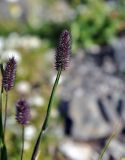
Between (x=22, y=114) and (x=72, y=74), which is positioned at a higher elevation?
(x=72, y=74)

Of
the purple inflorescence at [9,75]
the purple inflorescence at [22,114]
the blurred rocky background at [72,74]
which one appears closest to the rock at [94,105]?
the blurred rocky background at [72,74]

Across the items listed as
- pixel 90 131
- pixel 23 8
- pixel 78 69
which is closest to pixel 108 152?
pixel 90 131

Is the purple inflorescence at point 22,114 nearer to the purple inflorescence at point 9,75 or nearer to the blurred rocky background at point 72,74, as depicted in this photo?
the purple inflorescence at point 9,75

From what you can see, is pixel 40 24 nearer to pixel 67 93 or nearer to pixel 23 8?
pixel 23 8

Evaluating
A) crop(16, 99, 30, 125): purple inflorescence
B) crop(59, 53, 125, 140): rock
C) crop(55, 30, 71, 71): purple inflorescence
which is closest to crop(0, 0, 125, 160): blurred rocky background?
crop(59, 53, 125, 140): rock

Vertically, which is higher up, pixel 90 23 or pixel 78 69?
pixel 90 23

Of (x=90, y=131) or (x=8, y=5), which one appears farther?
(x=8, y=5)

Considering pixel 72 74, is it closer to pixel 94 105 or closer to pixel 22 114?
pixel 94 105

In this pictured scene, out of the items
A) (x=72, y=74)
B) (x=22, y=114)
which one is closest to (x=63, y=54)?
(x=22, y=114)
